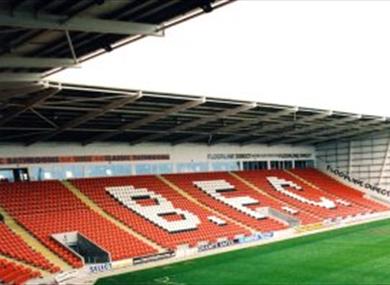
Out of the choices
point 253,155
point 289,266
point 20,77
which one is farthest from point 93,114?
point 253,155

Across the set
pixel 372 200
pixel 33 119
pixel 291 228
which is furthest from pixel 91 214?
pixel 372 200

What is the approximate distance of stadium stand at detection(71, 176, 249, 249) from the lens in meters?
33.7

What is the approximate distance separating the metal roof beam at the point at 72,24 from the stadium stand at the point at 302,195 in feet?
105

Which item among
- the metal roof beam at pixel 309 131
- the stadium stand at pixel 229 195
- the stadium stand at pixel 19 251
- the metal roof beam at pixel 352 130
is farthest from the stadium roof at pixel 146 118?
the stadium stand at pixel 19 251

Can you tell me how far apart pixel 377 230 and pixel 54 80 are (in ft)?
83.1

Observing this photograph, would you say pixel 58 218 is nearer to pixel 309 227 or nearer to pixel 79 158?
pixel 79 158

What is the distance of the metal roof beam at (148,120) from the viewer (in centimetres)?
3045

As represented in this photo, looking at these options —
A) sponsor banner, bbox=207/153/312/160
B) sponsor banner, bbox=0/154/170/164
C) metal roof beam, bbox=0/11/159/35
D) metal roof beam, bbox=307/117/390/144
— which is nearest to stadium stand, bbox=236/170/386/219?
sponsor banner, bbox=207/153/312/160

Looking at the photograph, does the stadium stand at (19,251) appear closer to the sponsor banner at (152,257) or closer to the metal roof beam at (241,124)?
the sponsor banner at (152,257)

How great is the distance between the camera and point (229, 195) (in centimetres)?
4356

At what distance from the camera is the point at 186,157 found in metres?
44.8

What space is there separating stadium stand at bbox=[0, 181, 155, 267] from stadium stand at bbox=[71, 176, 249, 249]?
169 cm

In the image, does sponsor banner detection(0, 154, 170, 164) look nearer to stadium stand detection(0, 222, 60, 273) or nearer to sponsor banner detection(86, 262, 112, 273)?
stadium stand detection(0, 222, 60, 273)

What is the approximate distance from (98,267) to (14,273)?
5.19 meters
